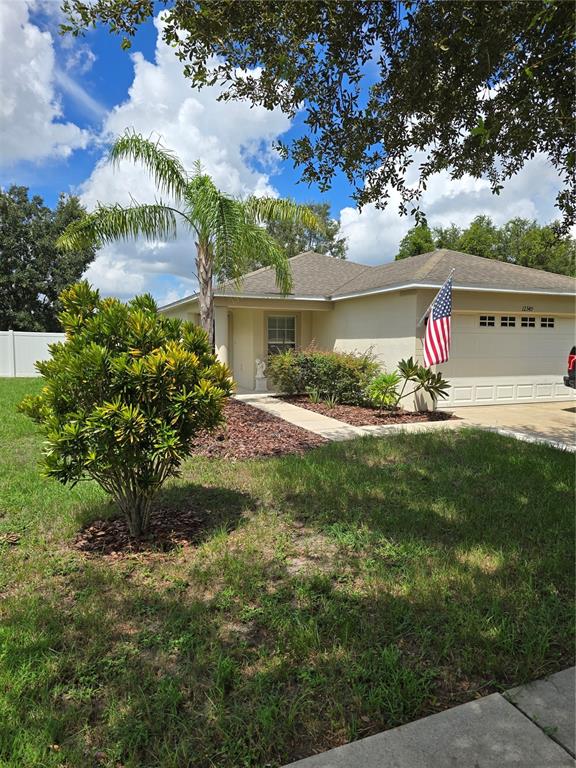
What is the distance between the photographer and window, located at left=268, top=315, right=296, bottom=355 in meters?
15.0

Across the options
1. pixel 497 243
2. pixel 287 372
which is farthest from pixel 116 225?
pixel 497 243

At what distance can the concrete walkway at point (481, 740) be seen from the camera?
1.94 m

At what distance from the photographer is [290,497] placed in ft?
17.1

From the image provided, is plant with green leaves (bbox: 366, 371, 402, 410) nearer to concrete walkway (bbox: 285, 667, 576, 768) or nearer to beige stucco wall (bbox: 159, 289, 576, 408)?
beige stucco wall (bbox: 159, 289, 576, 408)

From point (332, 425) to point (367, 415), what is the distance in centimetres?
163

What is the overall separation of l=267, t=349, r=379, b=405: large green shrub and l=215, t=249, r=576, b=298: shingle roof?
2004mm

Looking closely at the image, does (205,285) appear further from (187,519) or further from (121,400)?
(121,400)

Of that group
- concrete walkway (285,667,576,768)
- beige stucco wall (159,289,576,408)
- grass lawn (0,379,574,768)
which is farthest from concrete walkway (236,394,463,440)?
concrete walkway (285,667,576,768)

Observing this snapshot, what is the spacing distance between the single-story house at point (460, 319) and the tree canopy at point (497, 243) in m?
16.7

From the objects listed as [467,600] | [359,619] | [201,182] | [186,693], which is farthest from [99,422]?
[201,182]

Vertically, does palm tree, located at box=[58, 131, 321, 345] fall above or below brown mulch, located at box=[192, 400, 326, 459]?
above

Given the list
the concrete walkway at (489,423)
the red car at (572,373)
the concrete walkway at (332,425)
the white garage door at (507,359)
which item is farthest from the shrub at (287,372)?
the red car at (572,373)

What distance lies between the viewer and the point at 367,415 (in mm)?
10820

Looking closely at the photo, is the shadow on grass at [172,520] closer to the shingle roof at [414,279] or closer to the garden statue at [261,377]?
the shingle roof at [414,279]
